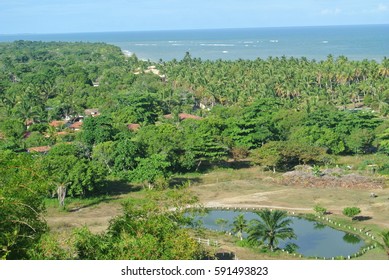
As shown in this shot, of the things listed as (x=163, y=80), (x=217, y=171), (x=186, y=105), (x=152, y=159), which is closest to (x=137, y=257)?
(x=152, y=159)

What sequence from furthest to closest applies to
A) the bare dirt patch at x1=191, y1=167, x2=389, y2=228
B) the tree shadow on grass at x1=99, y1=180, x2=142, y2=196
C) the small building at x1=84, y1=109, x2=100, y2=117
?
1. the small building at x1=84, y1=109, x2=100, y2=117
2. the tree shadow on grass at x1=99, y1=180, x2=142, y2=196
3. the bare dirt patch at x1=191, y1=167, x2=389, y2=228

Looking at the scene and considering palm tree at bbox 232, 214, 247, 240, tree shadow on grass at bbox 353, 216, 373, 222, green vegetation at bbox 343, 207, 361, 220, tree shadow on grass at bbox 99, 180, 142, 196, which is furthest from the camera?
tree shadow on grass at bbox 99, 180, 142, 196

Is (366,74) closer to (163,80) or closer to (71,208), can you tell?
(163,80)

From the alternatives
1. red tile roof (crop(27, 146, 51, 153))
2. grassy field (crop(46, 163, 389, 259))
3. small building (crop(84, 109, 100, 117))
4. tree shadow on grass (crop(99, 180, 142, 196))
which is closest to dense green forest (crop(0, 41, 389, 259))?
red tile roof (crop(27, 146, 51, 153))

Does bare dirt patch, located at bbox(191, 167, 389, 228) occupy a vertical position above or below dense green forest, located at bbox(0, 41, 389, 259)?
below

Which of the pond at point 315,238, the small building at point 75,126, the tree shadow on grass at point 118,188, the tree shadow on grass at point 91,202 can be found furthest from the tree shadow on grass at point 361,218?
the small building at point 75,126

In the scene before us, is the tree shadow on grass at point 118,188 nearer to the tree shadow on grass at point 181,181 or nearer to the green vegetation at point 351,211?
the tree shadow on grass at point 181,181

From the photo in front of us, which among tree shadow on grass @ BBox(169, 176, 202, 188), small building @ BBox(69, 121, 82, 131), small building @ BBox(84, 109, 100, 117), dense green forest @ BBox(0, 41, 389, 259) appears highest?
dense green forest @ BBox(0, 41, 389, 259)

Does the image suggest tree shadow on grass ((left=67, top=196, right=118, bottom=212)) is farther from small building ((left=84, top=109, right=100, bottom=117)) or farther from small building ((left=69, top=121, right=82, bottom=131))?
small building ((left=84, top=109, right=100, bottom=117))
